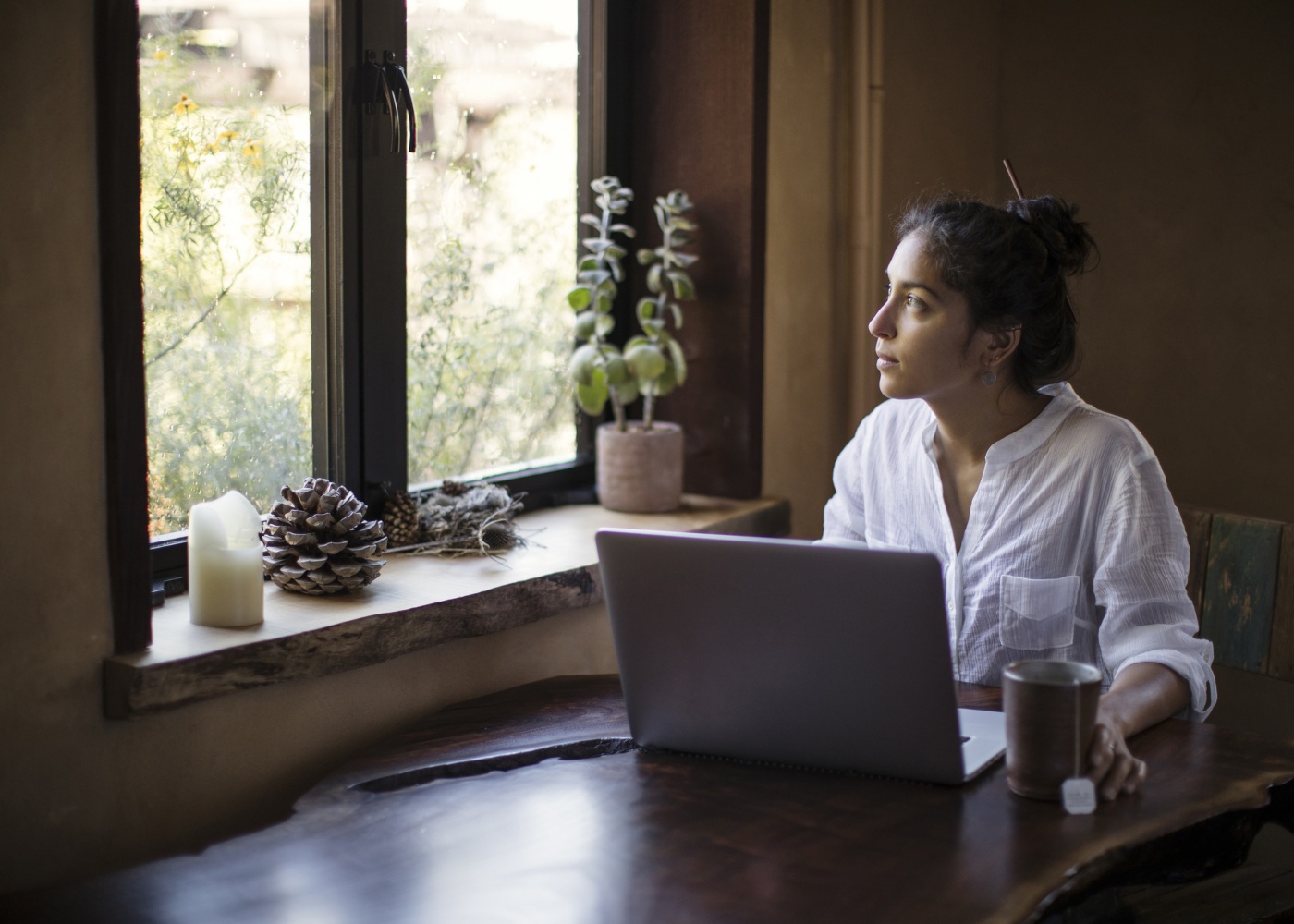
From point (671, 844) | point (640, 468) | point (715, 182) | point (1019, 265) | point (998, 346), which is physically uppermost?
point (715, 182)

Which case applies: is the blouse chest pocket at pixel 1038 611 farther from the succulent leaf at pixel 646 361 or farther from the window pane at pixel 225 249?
the window pane at pixel 225 249

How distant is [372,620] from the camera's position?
1.57 metres

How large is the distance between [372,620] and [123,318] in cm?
46

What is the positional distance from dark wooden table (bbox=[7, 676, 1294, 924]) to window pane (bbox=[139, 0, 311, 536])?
21.2 inches

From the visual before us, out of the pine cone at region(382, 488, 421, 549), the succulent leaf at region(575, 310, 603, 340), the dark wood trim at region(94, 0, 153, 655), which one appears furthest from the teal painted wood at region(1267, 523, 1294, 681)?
the dark wood trim at region(94, 0, 153, 655)

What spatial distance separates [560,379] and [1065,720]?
131cm

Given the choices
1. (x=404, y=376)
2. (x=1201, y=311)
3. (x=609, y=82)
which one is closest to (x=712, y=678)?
(x=404, y=376)

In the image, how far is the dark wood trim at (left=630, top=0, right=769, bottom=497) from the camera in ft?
7.54

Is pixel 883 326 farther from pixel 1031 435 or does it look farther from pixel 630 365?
pixel 630 365

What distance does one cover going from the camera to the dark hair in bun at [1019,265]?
182cm

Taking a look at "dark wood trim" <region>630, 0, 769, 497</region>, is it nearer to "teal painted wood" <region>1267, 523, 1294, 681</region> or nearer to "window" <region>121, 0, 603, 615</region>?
"window" <region>121, 0, 603, 615</region>

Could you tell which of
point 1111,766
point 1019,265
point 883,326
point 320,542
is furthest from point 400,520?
point 1111,766

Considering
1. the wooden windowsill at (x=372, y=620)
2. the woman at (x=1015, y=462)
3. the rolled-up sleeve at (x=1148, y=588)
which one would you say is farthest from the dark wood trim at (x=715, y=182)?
the rolled-up sleeve at (x=1148, y=588)

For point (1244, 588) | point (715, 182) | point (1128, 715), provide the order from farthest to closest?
point (715, 182) → point (1244, 588) → point (1128, 715)
